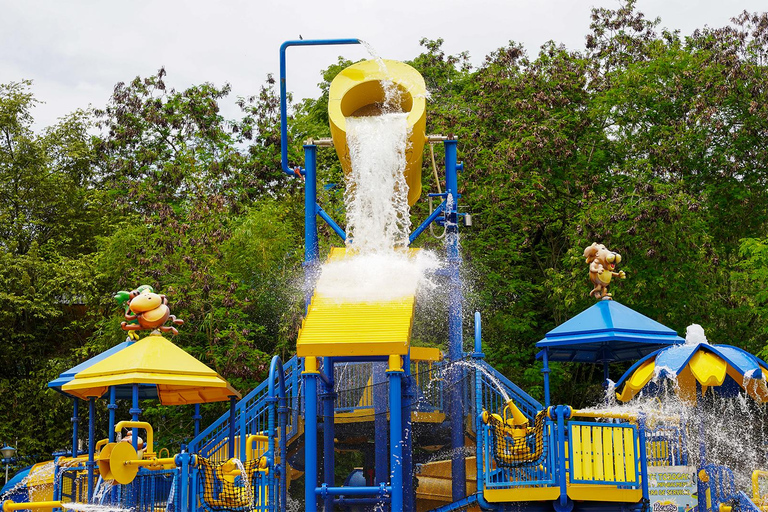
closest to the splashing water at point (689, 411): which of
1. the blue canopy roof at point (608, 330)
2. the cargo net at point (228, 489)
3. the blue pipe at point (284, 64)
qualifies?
the blue canopy roof at point (608, 330)

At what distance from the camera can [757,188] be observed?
80.3 ft

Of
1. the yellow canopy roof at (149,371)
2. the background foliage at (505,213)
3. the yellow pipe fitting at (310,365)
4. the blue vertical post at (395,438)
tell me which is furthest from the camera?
the background foliage at (505,213)

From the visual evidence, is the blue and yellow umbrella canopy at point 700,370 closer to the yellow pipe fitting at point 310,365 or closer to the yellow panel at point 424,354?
the yellow panel at point 424,354

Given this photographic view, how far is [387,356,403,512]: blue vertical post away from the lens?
36.8ft

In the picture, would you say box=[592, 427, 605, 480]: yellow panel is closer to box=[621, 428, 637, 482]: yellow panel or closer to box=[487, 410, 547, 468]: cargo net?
box=[621, 428, 637, 482]: yellow panel

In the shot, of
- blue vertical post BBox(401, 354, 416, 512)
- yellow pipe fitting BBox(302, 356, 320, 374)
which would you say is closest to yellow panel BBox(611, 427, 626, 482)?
blue vertical post BBox(401, 354, 416, 512)

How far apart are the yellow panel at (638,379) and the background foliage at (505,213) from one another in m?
9.83

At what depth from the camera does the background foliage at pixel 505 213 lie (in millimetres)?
22859

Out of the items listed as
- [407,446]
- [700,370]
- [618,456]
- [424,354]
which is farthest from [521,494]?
[424,354]

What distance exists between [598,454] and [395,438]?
2461 millimetres

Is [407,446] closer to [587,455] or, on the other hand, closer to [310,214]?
[587,455]

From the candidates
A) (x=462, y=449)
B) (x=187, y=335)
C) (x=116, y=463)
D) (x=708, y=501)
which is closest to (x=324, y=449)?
(x=462, y=449)

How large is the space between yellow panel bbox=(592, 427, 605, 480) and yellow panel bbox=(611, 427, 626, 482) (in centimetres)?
15

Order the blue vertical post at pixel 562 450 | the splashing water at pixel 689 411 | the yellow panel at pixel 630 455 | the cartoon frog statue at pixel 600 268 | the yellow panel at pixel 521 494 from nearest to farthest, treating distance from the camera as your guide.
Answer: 1. the blue vertical post at pixel 562 450
2. the yellow panel at pixel 630 455
3. the yellow panel at pixel 521 494
4. the splashing water at pixel 689 411
5. the cartoon frog statue at pixel 600 268
